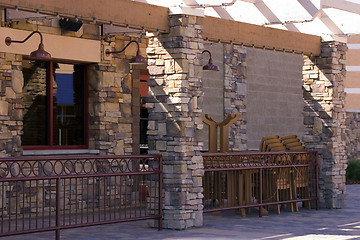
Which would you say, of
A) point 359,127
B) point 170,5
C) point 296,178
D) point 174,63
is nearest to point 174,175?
point 174,63

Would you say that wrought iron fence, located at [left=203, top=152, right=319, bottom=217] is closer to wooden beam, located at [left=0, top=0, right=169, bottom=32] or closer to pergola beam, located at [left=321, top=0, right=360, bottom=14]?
wooden beam, located at [left=0, top=0, right=169, bottom=32]

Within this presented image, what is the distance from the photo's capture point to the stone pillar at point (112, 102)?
14867 millimetres

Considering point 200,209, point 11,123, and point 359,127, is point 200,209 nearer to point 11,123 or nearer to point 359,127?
point 11,123

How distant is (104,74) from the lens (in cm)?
1495

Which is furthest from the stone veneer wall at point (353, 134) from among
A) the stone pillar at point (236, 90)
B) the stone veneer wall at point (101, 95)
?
the stone veneer wall at point (101, 95)

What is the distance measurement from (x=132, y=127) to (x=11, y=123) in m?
2.97

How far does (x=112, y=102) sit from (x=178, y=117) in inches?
123

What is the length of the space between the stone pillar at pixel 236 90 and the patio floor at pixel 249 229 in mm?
3750

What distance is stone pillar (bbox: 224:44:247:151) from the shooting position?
717 inches

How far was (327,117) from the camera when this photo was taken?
15.6 meters

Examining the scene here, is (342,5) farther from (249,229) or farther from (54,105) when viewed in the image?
(54,105)

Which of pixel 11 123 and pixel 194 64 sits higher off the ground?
pixel 194 64

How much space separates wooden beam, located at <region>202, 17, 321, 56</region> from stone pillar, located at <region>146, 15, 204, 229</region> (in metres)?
0.51

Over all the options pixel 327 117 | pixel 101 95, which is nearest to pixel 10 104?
pixel 101 95
